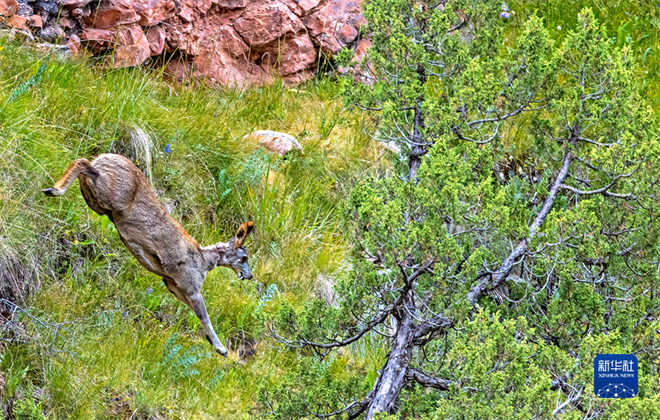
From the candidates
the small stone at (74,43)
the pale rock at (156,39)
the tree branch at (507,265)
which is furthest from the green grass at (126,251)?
the tree branch at (507,265)

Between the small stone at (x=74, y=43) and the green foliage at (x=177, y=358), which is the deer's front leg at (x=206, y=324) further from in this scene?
the small stone at (x=74, y=43)

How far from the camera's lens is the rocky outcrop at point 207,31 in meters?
6.24

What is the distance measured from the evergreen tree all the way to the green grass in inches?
22.4

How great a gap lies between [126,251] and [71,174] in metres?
2.42

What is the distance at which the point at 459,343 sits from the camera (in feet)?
8.51

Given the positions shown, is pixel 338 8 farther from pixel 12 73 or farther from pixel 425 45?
pixel 425 45

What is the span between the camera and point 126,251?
488cm

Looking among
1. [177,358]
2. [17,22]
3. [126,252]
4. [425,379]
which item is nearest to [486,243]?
[425,379]

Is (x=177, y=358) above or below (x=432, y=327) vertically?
below

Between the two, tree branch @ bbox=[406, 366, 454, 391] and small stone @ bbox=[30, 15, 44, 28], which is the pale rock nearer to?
small stone @ bbox=[30, 15, 44, 28]

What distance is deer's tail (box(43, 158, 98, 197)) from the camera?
94.3 inches

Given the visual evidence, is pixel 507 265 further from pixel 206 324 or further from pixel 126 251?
pixel 126 251

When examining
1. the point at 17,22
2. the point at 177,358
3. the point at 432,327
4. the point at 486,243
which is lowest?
the point at 177,358

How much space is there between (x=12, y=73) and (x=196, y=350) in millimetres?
2367
